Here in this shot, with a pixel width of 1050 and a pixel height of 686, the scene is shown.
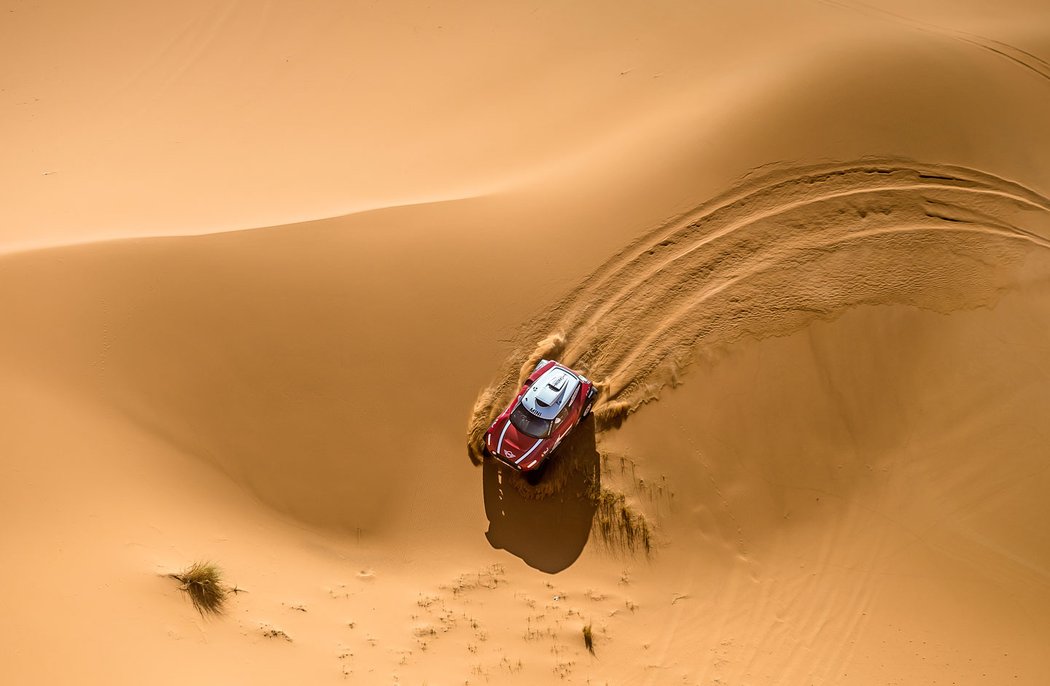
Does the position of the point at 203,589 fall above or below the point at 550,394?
below

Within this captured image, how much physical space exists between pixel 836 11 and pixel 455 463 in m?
11.9

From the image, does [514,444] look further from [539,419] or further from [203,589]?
[203,589]

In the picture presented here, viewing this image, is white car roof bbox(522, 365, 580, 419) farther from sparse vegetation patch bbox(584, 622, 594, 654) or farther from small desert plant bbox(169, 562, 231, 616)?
small desert plant bbox(169, 562, 231, 616)

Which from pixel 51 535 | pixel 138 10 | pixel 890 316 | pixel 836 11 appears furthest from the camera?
pixel 138 10

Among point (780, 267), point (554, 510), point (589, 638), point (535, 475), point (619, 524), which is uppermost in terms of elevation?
point (780, 267)

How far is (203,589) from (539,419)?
5499 mm

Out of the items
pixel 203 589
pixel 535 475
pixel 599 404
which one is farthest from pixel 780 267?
pixel 203 589

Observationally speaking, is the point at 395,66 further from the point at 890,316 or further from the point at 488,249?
the point at 890,316

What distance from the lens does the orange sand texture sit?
9.54 meters

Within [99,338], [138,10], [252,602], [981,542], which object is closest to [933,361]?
[981,542]

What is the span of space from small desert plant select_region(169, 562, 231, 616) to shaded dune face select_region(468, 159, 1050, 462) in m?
4.20

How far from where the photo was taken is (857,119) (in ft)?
37.9

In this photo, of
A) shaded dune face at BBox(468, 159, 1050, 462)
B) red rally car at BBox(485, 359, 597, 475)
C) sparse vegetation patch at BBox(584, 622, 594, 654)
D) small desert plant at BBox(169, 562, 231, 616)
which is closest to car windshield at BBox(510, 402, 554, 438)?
red rally car at BBox(485, 359, 597, 475)

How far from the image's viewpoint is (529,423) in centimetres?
962
